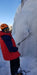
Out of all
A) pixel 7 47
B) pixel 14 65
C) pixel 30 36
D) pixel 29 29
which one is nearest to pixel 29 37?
pixel 30 36

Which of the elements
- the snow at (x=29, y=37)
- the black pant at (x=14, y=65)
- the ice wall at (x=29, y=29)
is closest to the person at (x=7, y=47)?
the black pant at (x=14, y=65)

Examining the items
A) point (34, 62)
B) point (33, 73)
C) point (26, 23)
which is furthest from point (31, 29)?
point (33, 73)

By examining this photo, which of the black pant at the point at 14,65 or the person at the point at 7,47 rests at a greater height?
the person at the point at 7,47

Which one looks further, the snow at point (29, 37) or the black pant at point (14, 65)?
the snow at point (29, 37)

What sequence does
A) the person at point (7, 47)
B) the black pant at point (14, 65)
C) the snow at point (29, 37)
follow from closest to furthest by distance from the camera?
the person at point (7, 47)
the black pant at point (14, 65)
the snow at point (29, 37)

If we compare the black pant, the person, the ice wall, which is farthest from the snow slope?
the person

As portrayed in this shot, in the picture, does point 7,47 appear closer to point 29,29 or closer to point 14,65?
point 14,65

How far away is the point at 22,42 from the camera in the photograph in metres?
4.99

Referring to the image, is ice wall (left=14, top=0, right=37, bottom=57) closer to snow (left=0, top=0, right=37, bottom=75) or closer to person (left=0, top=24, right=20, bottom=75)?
snow (left=0, top=0, right=37, bottom=75)

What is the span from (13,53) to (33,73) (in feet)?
2.68

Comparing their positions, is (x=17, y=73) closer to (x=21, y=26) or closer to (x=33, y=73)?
(x=33, y=73)

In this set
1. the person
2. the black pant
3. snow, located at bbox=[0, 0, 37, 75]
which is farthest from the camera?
snow, located at bbox=[0, 0, 37, 75]

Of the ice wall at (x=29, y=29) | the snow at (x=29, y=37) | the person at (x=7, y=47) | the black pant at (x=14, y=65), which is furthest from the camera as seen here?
the ice wall at (x=29, y=29)

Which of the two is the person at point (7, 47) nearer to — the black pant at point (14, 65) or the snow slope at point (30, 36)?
the black pant at point (14, 65)
